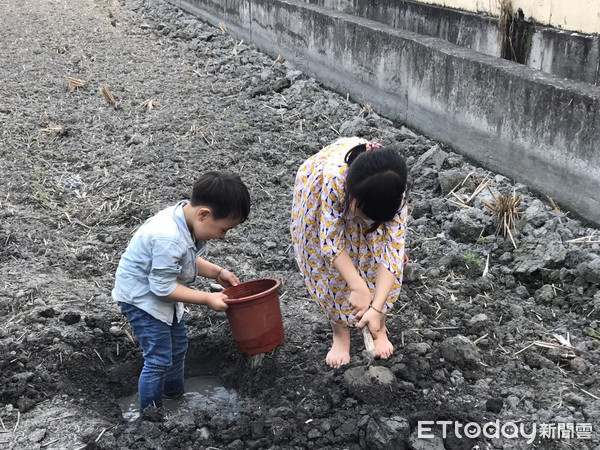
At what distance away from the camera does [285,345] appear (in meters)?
3.42

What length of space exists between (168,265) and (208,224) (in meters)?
0.23

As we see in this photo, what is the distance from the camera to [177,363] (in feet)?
10.7

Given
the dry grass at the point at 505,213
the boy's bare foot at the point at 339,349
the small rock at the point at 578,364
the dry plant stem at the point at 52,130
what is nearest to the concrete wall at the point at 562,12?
the dry grass at the point at 505,213

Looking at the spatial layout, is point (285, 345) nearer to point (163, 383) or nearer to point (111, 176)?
point (163, 383)

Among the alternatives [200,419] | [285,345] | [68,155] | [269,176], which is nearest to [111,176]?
[68,155]

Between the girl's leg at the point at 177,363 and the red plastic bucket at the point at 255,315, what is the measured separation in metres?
0.24

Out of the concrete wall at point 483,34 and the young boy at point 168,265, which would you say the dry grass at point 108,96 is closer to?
the concrete wall at point 483,34

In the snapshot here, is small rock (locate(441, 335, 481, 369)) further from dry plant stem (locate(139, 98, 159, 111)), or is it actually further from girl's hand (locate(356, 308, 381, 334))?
dry plant stem (locate(139, 98, 159, 111))

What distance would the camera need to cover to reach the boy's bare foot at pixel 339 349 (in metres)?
3.16

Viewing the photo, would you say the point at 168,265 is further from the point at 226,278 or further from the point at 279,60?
the point at 279,60

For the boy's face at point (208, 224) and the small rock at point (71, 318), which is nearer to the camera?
the boy's face at point (208, 224)

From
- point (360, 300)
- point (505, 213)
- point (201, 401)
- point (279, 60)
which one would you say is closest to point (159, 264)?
point (360, 300)

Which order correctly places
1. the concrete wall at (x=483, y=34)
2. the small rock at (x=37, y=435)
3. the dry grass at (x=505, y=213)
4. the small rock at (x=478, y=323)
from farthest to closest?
1. the concrete wall at (x=483, y=34)
2. the dry grass at (x=505, y=213)
3. the small rock at (x=478, y=323)
4. the small rock at (x=37, y=435)

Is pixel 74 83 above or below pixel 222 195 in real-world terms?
below
